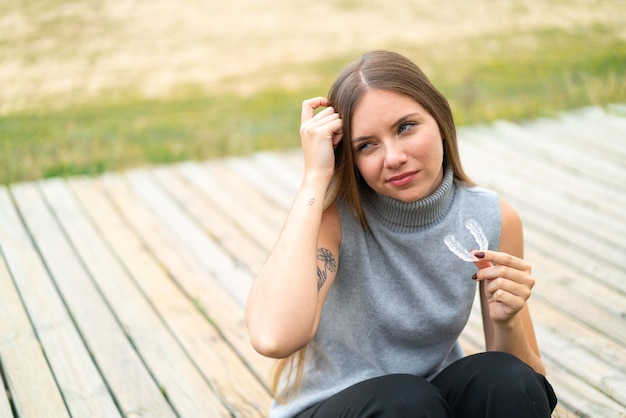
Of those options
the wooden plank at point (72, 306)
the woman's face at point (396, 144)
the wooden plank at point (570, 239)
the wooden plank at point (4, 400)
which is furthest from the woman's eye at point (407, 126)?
the wooden plank at point (570, 239)

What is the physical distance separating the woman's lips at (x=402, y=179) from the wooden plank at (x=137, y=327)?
105 centimetres

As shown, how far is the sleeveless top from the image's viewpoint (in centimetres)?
186

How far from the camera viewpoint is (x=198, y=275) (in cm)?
318

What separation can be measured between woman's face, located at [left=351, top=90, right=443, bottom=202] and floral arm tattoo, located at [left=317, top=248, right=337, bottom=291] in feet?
0.68

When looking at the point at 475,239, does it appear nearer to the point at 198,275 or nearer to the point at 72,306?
the point at 198,275

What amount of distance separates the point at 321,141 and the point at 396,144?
0.18m

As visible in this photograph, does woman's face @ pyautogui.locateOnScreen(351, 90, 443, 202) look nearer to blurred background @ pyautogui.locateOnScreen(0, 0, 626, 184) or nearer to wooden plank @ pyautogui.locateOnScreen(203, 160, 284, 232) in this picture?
wooden plank @ pyautogui.locateOnScreen(203, 160, 284, 232)

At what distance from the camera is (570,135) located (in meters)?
4.72

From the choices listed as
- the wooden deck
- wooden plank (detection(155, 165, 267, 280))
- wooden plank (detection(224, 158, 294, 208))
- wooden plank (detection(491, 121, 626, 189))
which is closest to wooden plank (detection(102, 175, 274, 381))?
the wooden deck

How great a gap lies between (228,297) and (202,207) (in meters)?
0.96

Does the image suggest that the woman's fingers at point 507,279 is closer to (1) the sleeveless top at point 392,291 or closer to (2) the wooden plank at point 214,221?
(1) the sleeveless top at point 392,291

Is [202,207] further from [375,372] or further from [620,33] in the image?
[620,33]

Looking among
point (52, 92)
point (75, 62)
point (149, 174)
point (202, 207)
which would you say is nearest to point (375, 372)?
point (202, 207)

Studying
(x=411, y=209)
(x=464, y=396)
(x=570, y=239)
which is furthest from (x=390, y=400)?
(x=570, y=239)
